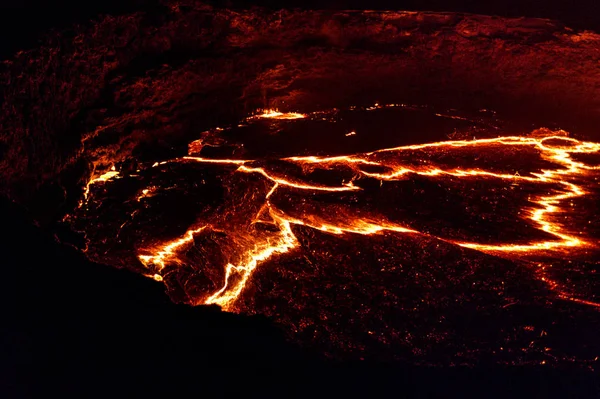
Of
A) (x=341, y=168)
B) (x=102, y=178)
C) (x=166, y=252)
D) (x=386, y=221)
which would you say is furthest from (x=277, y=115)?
(x=166, y=252)

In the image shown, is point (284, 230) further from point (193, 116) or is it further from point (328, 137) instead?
point (193, 116)

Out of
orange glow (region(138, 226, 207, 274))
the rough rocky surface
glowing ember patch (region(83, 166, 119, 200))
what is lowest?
orange glow (region(138, 226, 207, 274))

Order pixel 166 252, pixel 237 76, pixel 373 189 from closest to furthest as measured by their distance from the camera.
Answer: pixel 166 252 < pixel 373 189 < pixel 237 76

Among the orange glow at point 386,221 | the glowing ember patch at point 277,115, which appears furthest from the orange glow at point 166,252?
the glowing ember patch at point 277,115

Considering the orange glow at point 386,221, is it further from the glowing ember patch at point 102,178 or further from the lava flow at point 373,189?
the glowing ember patch at point 102,178

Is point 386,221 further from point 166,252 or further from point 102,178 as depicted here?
point 102,178

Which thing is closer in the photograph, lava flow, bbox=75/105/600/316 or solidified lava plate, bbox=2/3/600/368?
solidified lava plate, bbox=2/3/600/368

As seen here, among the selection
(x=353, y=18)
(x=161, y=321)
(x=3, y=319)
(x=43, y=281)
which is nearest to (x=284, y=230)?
(x=161, y=321)

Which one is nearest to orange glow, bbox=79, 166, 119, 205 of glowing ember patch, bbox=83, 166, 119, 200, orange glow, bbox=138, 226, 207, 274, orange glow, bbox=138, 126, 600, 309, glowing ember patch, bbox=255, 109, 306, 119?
glowing ember patch, bbox=83, 166, 119, 200

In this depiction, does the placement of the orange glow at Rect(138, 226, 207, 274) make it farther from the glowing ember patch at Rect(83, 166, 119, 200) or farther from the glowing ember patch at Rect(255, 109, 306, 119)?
the glowing ember patch at Rect(255, 109, 306, 119)
